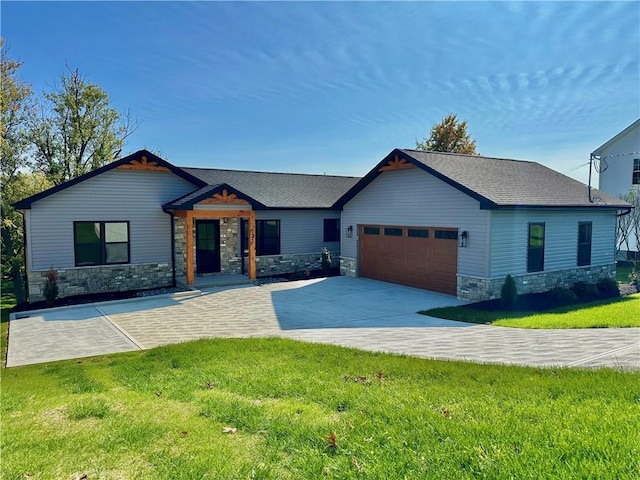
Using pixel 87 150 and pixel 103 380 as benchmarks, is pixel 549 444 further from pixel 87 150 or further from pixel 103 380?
pixel 87 150

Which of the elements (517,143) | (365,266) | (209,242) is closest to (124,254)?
(209,242)

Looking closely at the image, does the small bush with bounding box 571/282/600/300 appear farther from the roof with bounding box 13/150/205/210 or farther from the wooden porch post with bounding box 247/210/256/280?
the roof with bounding box 13/150/205/210

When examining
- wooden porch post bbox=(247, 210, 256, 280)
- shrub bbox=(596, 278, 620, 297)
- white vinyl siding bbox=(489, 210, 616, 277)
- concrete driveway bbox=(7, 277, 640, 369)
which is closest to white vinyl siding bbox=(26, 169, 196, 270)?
concrete driveway bbox=(7, 277, 640, 369)

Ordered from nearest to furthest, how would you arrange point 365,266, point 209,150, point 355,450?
point 355,450
point 365,266
point 209,150

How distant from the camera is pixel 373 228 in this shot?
723 inches

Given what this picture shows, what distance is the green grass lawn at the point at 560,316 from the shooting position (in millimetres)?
10773

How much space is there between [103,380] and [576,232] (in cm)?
1602

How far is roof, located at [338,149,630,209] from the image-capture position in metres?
13.7

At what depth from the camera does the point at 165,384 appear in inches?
250

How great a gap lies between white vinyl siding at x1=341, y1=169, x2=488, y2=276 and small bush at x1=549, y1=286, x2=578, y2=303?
299 cm

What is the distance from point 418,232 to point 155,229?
1013 cm

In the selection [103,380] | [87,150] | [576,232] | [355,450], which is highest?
[87,150]

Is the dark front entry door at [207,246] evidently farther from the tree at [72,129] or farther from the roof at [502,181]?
the tree at [72,129]

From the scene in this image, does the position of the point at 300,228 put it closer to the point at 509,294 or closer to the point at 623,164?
the point at 509,294
